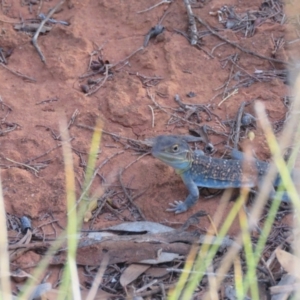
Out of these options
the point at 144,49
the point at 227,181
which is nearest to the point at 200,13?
the point at 144,49

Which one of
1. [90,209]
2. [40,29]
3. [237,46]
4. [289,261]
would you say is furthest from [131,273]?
[40,29]

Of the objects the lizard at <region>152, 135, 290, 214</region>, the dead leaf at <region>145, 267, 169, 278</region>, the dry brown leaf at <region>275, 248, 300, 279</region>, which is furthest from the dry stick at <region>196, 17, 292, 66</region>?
the dead leaf at <region>145, 267, 169, 278</region>

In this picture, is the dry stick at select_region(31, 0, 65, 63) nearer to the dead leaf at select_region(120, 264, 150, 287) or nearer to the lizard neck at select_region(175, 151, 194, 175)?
the lizard neck at select_region(175, 151, 194, 175)

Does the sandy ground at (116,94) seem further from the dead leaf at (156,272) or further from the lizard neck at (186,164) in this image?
the dead leaf at (156,272)

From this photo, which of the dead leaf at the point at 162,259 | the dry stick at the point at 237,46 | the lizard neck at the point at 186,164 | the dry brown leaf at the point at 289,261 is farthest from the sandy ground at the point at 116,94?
the dry brown leaf at the point at 289,261

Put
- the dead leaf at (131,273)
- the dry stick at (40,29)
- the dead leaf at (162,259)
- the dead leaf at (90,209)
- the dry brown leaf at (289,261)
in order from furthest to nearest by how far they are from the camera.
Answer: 1. the dry stick at (40,29)
2. the dead leaf at (90,209)
3. the dead leaf at (162,259)
4. the dead leaf at (131,273)
5. the dry brown leaf at (289,261)

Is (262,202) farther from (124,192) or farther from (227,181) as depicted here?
(124,192)

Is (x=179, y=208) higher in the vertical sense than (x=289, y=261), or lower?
lower

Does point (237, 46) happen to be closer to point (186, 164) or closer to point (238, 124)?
point (238, 124)
